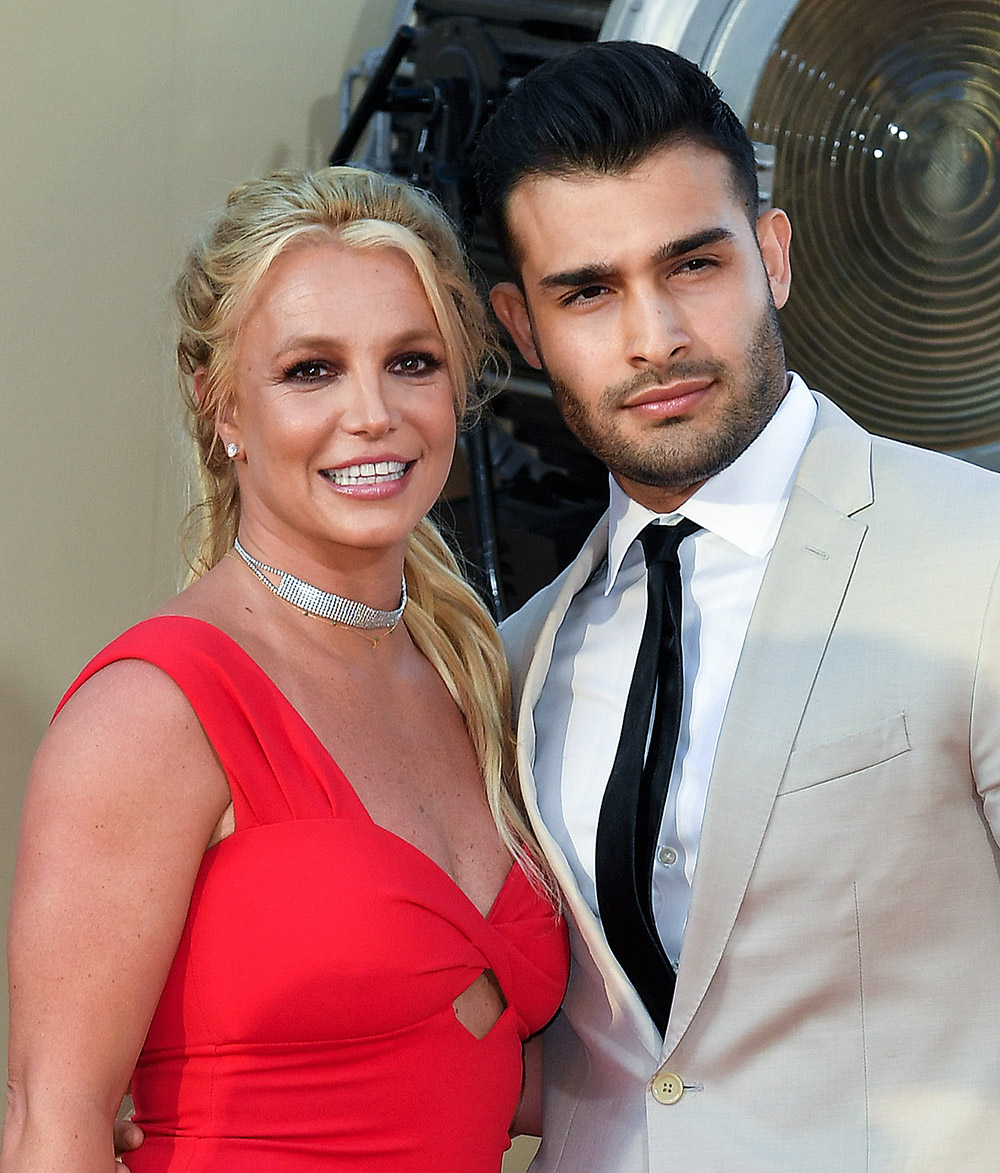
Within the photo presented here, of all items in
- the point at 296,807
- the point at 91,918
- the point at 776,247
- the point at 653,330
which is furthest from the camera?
the point at 776,247

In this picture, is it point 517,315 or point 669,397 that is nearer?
point 669,397

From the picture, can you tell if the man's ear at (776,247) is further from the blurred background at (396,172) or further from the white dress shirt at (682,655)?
the blurred background at (396,172)

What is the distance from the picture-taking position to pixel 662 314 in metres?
1.35

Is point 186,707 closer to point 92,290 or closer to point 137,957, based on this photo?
point 137,957

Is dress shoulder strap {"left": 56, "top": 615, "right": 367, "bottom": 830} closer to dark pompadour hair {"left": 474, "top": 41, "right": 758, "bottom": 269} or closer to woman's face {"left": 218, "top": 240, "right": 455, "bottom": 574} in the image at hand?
woman's face {"left": 218, "top": 240, "right": 455, "bottom": 574}

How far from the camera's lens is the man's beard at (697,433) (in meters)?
1.36

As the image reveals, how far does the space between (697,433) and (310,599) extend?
0.40 m

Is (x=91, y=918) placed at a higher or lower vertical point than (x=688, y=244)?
lower

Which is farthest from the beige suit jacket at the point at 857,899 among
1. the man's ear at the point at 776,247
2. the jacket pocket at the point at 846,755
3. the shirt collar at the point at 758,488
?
the man's ear at the point at 776,247

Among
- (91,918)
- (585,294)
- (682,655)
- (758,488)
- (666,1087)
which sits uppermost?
(585,294)

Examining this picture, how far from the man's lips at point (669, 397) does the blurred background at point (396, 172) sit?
0.44 meters

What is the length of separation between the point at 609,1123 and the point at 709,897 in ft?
0.87

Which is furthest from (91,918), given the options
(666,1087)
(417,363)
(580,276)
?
(580,276)

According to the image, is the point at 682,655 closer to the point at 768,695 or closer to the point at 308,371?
the point at 768,695
